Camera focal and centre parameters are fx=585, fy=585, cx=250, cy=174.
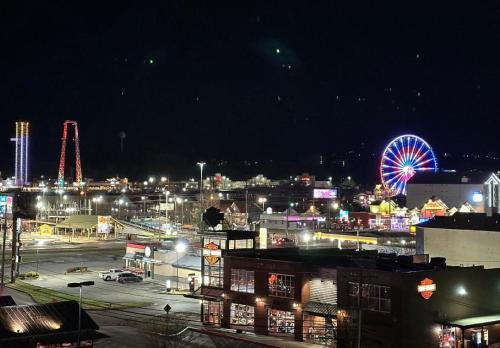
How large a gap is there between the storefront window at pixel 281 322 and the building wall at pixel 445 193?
159 feet

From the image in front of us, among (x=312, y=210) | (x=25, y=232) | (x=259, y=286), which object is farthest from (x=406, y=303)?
(x=25, y=232)

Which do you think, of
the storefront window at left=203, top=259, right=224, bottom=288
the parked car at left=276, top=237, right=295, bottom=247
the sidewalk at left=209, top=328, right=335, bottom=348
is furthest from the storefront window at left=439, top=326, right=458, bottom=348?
the parked car at left=276, top=237, right=295, bottom=247

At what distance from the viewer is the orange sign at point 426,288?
2112 cm

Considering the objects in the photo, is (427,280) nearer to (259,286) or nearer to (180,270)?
(259,286)

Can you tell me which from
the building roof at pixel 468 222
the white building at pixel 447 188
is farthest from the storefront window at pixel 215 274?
the white building at pixel 447 188

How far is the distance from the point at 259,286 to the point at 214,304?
10.5 feet

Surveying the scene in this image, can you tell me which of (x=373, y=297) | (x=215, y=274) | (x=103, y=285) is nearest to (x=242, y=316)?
(x=215, y=274)

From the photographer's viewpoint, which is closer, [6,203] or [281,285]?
[281,285]

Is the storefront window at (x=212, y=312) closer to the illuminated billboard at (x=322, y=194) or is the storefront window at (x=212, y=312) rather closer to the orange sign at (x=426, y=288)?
the orange sign at (x=426, y=288)

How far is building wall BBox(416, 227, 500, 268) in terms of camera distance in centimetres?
3288

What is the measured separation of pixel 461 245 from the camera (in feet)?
113

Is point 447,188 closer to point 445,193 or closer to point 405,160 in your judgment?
point 445,193

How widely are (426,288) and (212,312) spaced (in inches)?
439

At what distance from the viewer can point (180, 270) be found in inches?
1554
